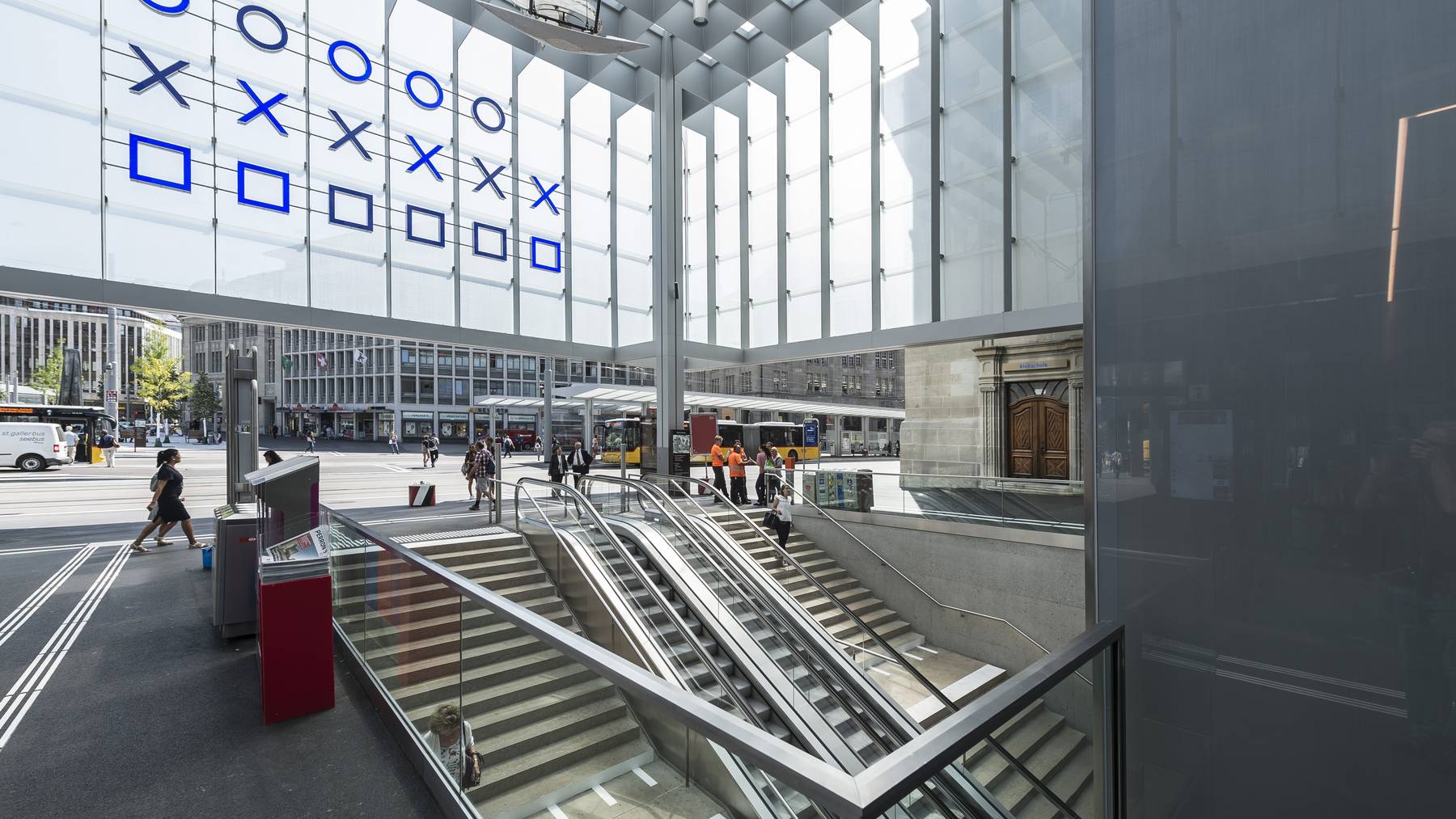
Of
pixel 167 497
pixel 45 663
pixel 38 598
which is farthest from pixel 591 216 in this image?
pixel 45 663

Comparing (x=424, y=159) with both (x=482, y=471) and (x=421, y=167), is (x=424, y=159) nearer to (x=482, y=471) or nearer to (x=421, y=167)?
(x=421, y=167)

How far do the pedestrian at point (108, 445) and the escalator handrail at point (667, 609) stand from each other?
91.1 ft

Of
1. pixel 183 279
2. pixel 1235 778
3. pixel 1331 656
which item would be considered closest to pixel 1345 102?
pixel 1331 656

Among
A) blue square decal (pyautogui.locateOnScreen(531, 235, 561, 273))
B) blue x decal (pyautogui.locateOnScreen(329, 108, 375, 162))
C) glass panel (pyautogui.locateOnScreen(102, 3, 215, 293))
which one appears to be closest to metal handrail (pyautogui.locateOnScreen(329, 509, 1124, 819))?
glass panel (pyautogui.locateOnScreen(102, 3, 215, 293))

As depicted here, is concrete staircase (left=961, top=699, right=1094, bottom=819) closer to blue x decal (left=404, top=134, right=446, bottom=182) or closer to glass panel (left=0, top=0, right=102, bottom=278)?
glass panel (left=0, top=0, right=102, bottom=278)

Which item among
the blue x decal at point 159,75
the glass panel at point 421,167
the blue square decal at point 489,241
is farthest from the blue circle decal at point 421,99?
the blue x decal at point 159,75

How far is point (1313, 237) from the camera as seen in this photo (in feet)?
7.34

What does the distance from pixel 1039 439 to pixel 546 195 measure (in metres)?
15.2

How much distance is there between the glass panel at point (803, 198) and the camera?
784 inches

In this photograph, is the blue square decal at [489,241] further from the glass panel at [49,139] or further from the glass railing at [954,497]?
the glass railing at [954,497]

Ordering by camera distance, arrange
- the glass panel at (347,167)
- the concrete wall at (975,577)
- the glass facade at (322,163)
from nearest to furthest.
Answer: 1. the concrete wall at (975,577)
2. the glass facade at (322,163)
3. the glass panel at (347,167)

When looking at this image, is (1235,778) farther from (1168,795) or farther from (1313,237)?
(1313,237)

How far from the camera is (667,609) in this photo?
8.66 m

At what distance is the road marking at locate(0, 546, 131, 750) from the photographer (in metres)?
4.30
